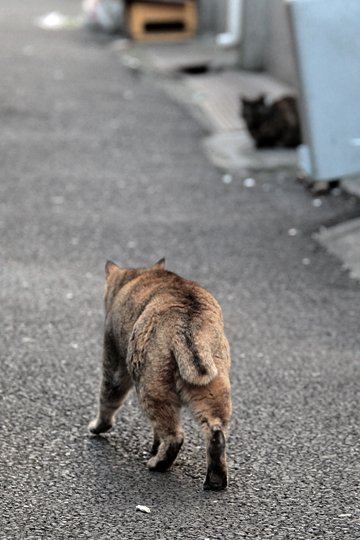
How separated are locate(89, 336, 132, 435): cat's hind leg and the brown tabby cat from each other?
0.16ft

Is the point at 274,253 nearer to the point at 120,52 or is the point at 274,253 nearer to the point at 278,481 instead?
the point at 278,481

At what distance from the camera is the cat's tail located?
15.2ft

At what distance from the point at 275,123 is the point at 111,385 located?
718cm

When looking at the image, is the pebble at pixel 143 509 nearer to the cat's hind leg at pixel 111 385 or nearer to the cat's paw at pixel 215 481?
the cat's paw at pixel 215 481

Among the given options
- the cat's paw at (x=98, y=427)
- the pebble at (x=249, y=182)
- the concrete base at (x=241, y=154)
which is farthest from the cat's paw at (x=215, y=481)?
the concrete base at (x=241, y=154)

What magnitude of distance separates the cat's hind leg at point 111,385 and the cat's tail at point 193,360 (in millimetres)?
682

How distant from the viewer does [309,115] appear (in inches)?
390

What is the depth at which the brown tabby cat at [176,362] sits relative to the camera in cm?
470

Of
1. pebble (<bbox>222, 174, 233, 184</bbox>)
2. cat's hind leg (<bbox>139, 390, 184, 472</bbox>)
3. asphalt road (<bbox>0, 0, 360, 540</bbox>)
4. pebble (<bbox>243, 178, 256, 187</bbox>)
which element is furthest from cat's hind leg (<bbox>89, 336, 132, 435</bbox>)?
pebble (<bbox>222, 174, 233, 184</bbox>)

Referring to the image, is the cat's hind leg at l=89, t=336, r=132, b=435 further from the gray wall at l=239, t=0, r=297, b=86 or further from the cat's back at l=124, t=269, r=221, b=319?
the gray wall at l=239, t=0, r=297, b=86

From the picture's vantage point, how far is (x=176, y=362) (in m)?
4.77

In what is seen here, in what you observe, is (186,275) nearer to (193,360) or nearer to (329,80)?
(329,80)

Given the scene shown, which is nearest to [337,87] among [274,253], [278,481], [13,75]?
[274,253]

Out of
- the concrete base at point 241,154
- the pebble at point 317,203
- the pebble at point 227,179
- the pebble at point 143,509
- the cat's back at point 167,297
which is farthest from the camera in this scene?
the concrete base at point 241,154
